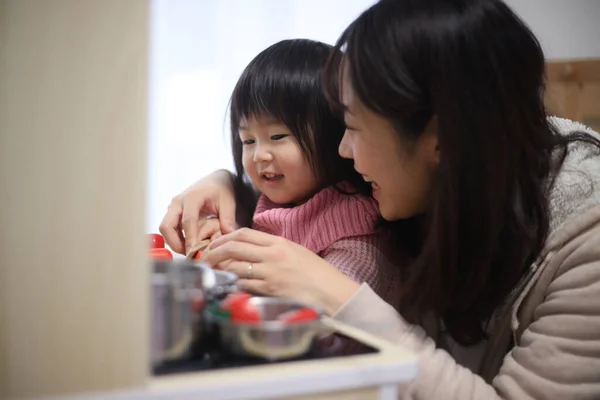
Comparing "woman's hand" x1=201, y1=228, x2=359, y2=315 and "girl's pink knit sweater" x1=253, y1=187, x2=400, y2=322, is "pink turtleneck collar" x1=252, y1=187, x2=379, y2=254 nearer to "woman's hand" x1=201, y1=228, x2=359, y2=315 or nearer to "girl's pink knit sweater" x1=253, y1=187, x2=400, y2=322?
"girl's pink knit sweater" x1=253, y1=187, x2=400, y2=322

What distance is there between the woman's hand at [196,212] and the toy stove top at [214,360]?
586 millimetres

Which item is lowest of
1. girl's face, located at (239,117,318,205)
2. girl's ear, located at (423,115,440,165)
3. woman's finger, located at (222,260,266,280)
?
woman's finger, located at (222,260,266,280)

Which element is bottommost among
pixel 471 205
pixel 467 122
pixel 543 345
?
pixel 543 345

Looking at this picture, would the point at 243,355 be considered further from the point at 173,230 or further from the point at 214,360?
the point at 173,230

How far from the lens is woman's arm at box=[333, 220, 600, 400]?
690 millimetres

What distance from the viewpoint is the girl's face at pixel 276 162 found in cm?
115

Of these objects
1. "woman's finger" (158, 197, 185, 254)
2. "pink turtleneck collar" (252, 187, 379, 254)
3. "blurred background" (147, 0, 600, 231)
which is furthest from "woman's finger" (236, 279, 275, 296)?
"blurred background" (147, 0, 600, 231)

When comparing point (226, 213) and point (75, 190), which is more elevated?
point (75, 190)

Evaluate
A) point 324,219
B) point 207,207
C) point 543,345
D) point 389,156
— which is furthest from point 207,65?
point 543,345

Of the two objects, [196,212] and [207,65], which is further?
[207,65]

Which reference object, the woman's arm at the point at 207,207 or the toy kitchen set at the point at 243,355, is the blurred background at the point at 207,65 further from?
the toy kitchen set at the point at 243,355

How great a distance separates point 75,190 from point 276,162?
0.69 metres

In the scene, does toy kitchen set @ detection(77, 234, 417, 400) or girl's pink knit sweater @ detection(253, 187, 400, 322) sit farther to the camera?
girl's pink knit sweater @ detection(253, 187, 400, 322)

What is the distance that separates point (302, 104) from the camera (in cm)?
115
